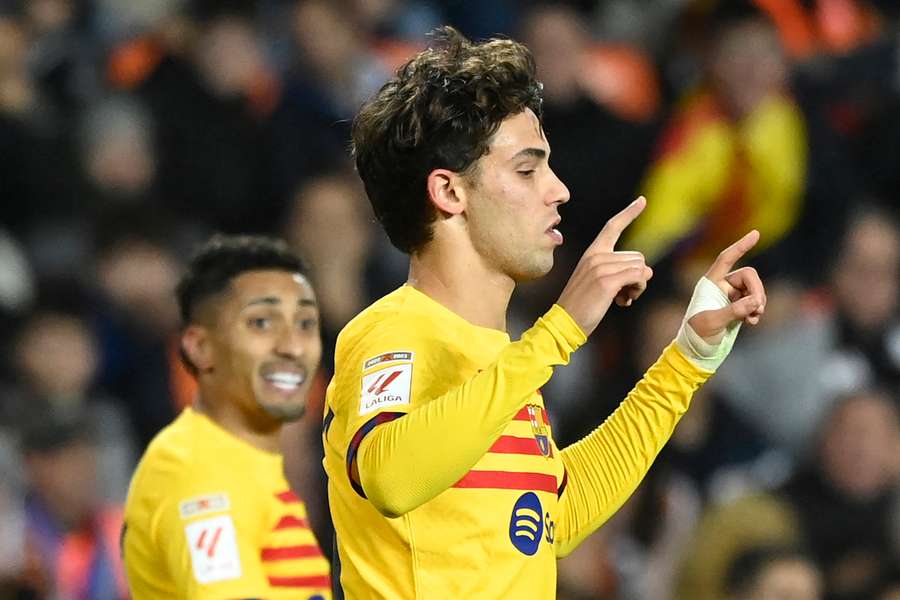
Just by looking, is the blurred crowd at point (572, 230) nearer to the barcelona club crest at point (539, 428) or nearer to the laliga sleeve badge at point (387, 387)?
the barcelona club crest at point (539, 428)

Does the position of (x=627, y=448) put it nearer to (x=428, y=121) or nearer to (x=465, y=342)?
(x=465, y=342)

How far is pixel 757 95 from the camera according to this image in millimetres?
7535

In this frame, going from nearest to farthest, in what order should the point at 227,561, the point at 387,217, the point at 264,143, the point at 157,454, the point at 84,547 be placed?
1. the point at 387,217
2. the point at 227,561
3. the point at 157,454
4. the point at 84,547
5. the point at 264,143

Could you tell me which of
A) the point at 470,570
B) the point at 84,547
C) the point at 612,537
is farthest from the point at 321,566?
the point at 612,537

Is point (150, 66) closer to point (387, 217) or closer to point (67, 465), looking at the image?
point (67, 465)

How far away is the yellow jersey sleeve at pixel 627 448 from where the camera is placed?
3812 mm

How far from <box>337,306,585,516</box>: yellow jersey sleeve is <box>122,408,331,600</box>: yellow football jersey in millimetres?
1066

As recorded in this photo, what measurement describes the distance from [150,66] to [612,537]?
→ 3.16m

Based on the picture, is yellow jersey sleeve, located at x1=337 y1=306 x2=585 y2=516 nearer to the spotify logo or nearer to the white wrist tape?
the spotify logo

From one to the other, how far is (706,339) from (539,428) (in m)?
0.45

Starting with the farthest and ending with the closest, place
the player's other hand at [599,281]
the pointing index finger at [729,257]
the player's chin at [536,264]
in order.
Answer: the pointing index finger at [729,257] → the player's chin at [536,264] → the player's other hand at [599,281]

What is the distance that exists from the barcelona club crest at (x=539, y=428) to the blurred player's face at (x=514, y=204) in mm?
283

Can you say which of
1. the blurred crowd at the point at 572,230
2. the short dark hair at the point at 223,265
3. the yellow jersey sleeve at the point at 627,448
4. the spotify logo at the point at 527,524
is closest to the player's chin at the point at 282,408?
the short dark hair at the point at 223,265

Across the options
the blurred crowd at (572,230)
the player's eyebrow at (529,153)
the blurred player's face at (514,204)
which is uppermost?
the blurred crowd at (572,230)
